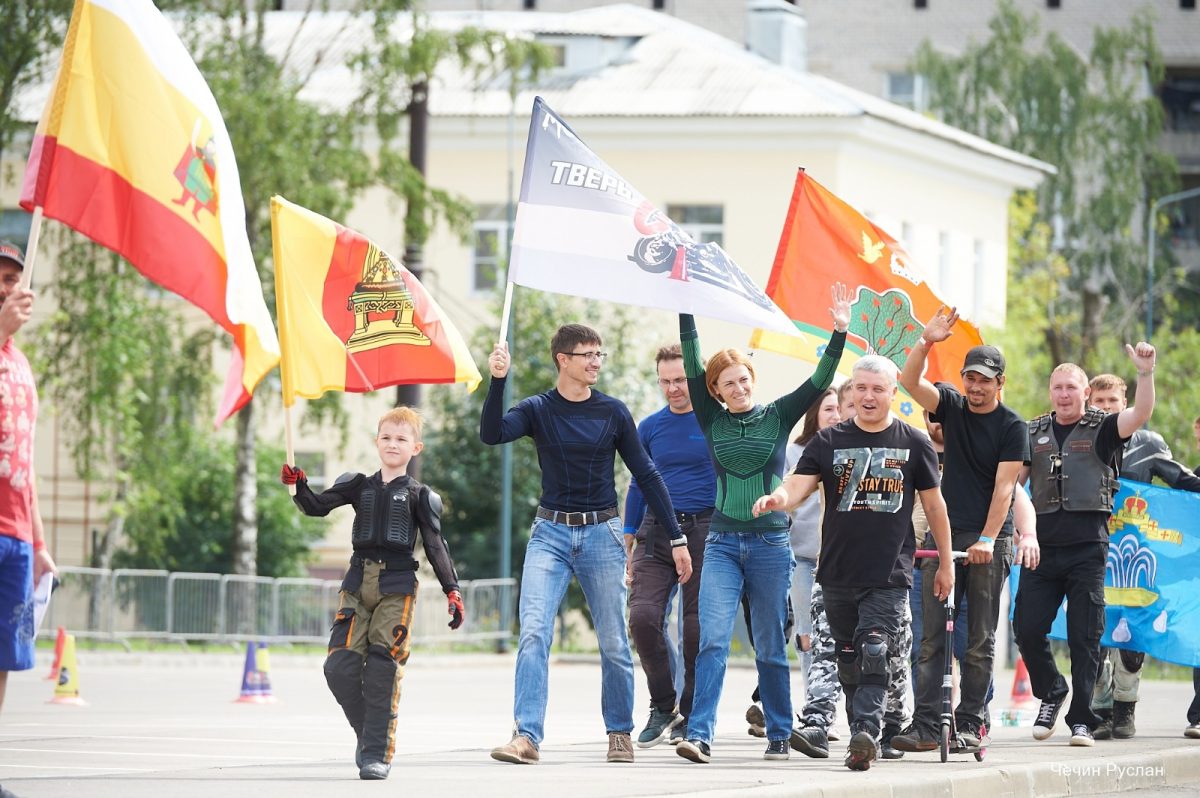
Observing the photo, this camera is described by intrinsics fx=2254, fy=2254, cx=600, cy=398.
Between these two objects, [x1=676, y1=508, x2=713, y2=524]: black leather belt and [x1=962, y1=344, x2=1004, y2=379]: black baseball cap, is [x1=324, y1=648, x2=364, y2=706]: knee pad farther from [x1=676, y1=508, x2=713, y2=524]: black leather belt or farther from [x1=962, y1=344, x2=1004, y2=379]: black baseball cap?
[x1=962, y1=344, x2=1004, y2=379]: black baseball cap

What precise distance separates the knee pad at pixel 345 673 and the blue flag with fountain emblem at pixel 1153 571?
536 cm

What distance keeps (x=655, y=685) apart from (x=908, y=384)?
2.40 metres

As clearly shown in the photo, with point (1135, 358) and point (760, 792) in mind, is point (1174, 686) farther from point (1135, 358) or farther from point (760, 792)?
point (760, 792)

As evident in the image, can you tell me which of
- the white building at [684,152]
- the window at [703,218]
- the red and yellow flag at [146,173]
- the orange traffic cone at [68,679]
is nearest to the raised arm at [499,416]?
the red and yellow flag at [146,173]

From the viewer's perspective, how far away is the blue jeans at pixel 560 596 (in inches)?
442

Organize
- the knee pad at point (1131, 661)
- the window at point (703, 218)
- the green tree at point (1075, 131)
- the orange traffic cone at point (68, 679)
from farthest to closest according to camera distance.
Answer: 1. the green tree at point (1075, 131)
2. the window at point (703, 218)
3. the orange traffic cone at point (68, 679)
4. the knee pad at point (1131, 661)

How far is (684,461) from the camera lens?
13.2 metres

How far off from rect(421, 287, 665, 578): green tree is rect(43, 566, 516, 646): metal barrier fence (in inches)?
266

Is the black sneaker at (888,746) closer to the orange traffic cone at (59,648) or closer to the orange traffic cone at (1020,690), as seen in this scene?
the orange traffic cone at (1020,690)

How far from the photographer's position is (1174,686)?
25219 mm

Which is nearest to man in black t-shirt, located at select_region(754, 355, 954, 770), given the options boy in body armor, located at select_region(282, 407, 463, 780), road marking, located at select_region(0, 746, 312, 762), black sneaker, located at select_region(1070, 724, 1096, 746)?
boy in body armor, located at select_region(282, 407, 463, 780)

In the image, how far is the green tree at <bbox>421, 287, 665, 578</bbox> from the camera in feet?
132

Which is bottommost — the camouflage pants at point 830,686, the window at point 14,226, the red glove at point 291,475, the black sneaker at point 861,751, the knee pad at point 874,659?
the black sneaker at point 861,751

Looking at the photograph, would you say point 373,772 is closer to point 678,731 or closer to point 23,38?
point 678,731
